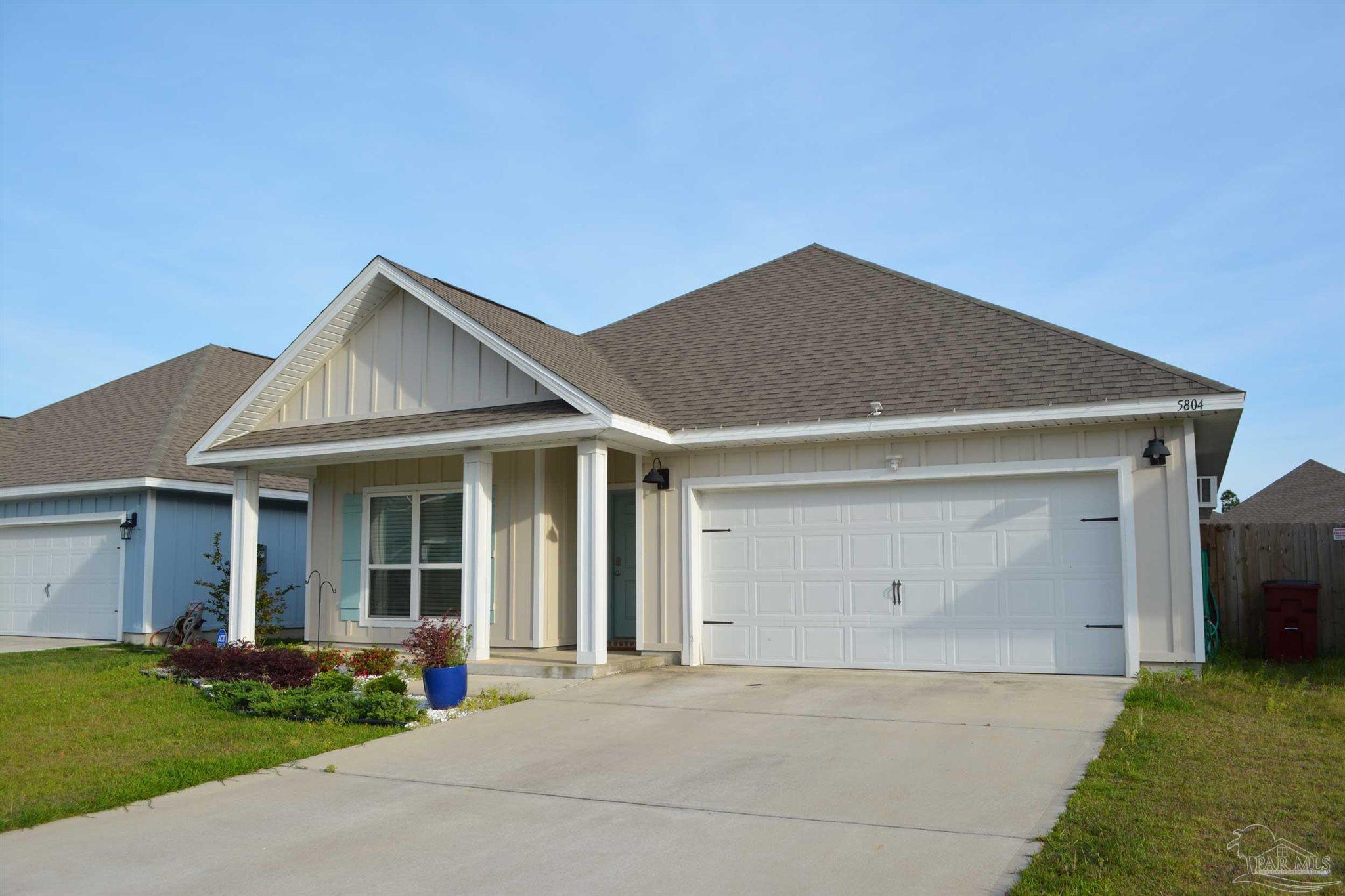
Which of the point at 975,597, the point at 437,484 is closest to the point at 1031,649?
the point at 975,597

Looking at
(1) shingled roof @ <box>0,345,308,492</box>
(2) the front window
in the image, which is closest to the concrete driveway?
(2) the front window

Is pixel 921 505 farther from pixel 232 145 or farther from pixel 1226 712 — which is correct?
pixel 232 145

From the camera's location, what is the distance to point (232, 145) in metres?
16.0

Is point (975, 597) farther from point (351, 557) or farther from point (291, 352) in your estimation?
point (291, 352)

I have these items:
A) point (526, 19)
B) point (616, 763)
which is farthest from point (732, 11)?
point (616, 763)

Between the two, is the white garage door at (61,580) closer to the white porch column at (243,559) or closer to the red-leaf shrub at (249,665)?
the white porch column at (243,559)

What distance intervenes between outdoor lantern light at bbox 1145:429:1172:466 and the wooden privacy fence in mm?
2469

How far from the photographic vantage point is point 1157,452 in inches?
409

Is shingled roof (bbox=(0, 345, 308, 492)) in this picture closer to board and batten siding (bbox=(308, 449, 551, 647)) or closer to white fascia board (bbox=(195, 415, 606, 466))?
board and batten siding (bbox=(308, 449, 551, 647))

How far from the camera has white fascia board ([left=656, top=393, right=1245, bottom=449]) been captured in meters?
10.2

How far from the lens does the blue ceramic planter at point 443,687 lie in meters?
9.41

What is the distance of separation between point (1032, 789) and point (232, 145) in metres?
15.1

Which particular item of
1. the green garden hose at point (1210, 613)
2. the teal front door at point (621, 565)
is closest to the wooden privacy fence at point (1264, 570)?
the green garden hose at point (1210, 613)

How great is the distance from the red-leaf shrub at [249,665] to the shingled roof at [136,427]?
7.00 m
